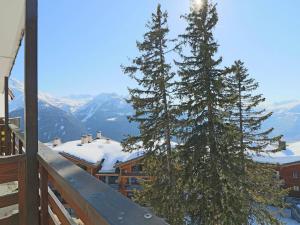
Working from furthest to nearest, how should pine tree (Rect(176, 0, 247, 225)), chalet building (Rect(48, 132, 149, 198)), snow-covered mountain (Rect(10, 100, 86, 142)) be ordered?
snow-covered mountain (Rect(10, 100, 86, 142))
chalet building (Rect(48, 132, 149, 198))
pine tree (Rect(176, 0, 247, 225))

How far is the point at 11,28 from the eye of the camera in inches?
182

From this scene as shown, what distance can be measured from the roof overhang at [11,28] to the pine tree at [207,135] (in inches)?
339

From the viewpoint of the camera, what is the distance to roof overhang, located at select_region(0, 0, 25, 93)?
3.77 meters

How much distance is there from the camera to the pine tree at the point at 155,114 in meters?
15.2

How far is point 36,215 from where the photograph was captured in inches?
107

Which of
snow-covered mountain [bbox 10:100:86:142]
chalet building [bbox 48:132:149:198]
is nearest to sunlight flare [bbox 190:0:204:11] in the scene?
chalet building [bbox 48:132:149:198]

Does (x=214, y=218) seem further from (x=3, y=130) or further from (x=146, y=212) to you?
(x=146, y=212)

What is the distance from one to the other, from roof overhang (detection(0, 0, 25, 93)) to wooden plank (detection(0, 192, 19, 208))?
7.37 ft

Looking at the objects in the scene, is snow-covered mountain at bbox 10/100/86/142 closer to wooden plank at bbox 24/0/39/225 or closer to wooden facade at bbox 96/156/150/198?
wooden facade at bbox 96/156/150/198

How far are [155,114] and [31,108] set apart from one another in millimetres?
13303

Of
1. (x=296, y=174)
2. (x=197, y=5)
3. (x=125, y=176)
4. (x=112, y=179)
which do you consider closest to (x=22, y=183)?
(x=197, y=5)

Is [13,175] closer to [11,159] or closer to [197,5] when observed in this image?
[11,159]

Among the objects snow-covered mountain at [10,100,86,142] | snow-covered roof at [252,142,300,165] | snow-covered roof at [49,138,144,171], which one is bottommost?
snow-covered mountain at [10,100,86,142]

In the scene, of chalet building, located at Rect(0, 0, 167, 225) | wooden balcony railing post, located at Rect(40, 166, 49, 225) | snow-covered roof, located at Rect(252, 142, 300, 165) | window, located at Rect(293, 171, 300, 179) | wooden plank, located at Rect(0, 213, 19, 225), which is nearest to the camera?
chalet building, located at Rect(0, 0, 167, 225)
